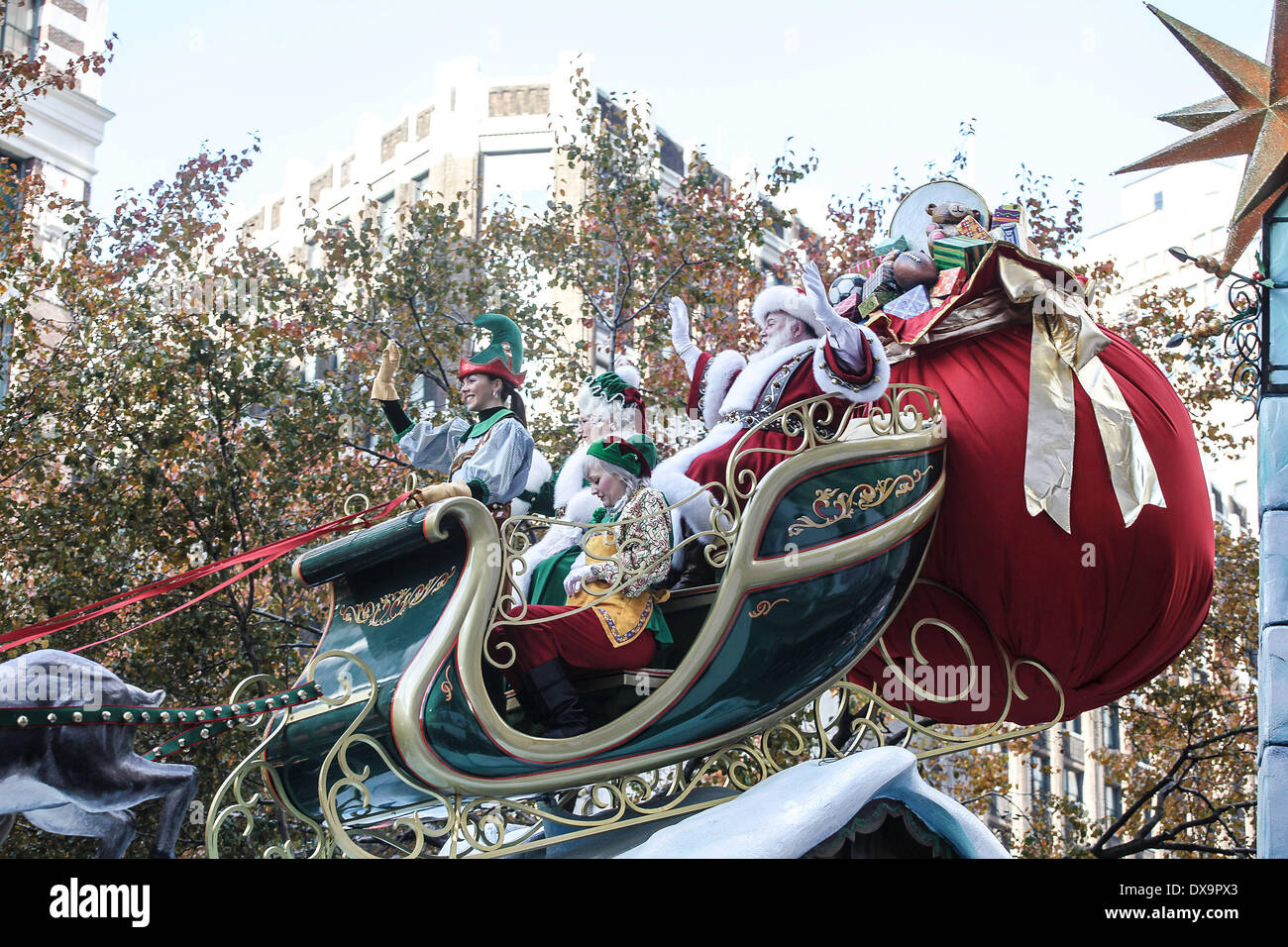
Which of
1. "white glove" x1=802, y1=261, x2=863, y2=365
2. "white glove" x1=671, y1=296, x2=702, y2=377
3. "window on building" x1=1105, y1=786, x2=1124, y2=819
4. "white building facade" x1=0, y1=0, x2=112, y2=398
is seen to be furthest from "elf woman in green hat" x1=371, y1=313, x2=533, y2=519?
"window on building" x1=1105, y1=786, x2=1124, y2=819

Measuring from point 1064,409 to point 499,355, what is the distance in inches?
102

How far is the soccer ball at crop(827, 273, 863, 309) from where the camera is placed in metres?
7.22

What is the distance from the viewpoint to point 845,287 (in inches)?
286

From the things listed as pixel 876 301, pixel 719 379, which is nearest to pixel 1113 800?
pixel 876 301

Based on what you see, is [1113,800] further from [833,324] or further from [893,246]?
[833,324]

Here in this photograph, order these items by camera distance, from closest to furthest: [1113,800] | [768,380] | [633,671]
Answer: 1. [633,671]
2. [768,380]
3. [1113,800]

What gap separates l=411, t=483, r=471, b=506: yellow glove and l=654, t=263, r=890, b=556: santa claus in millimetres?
885

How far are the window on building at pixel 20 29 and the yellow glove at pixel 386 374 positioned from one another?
12571mm

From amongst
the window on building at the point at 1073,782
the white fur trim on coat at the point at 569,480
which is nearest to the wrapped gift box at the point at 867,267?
the white fur trim on coat at the point at 569,480

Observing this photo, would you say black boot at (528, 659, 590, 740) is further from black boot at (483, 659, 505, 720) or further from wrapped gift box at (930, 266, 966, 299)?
wrapped gift box at (930, 266, 966, 299)

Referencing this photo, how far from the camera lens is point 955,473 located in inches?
248

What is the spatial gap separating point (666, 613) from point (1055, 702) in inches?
69.8
